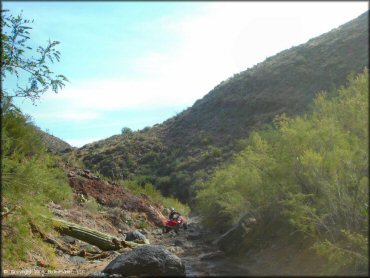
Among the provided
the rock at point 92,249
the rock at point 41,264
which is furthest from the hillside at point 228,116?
the rock at point 41,264

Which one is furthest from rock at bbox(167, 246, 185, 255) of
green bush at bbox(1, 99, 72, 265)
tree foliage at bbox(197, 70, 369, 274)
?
green bush at bbox(1, 99, 72, 265)

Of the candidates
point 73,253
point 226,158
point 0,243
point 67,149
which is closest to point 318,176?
point 0,243

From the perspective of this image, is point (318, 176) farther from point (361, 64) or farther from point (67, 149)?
point (67, 149)

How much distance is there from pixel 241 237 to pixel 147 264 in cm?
561

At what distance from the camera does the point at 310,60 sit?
53.0 metres

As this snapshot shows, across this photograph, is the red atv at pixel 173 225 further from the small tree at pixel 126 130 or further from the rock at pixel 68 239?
the small tree at pixel 126 130

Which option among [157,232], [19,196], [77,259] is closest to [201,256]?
[77,259]

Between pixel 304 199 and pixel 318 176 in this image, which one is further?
pixel 304 199

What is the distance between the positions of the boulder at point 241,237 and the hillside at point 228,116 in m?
24.0

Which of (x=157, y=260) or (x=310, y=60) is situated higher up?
(x=310, y=60)

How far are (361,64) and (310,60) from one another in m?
11.2

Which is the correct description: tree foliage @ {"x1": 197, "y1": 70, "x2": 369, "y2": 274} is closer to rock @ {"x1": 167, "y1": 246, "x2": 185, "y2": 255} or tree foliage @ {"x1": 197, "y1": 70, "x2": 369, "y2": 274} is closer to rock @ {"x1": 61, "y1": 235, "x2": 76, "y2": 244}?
rock @ {"x1": 167, "y1": 246, "x2": 185, "y2": 255}

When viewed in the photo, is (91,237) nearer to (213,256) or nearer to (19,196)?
(213,256)

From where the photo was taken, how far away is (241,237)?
58.3 ft
